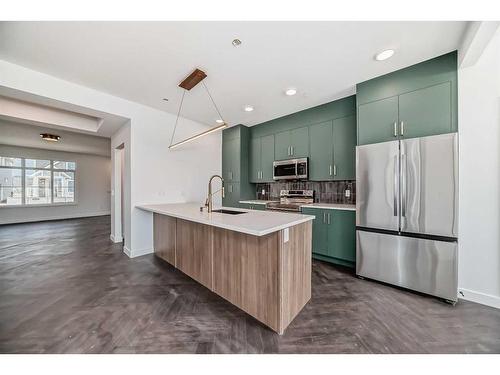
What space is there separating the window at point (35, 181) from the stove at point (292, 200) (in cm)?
826

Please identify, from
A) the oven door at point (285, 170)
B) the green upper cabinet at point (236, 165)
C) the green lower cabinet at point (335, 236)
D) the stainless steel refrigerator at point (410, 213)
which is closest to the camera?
the stainless steel refrigerator at point (410, 213)

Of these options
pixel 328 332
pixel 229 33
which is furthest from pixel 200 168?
pixel 328 332

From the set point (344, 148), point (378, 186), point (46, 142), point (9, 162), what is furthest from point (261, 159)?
point (9, 162)

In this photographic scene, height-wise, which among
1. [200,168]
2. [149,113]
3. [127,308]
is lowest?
[127,308]

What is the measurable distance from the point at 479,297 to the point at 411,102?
2.26 meters

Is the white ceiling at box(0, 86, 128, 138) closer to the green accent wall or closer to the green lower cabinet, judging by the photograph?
the green accent wall

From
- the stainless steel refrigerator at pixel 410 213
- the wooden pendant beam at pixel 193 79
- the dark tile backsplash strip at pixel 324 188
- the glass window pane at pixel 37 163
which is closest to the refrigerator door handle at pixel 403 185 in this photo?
the stainless steel refrigerator at pixel 410 213

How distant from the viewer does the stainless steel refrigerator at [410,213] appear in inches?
80.4

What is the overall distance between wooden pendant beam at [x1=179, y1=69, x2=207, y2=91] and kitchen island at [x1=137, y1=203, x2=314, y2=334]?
182 cm

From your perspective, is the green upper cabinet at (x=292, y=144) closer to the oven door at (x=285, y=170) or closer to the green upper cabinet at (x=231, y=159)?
the oven door at (x=285, y=170)

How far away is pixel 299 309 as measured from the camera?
6.14 feet

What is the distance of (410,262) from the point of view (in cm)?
224

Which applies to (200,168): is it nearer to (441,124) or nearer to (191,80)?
(191,80)

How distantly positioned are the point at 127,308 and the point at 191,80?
2818 mm
